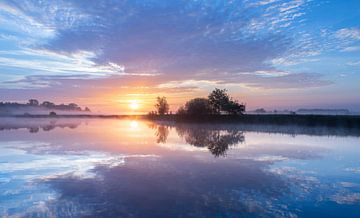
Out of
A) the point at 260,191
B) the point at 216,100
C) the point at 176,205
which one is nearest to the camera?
the point at 176,205

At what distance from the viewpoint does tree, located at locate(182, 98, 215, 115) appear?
82287 millimetres

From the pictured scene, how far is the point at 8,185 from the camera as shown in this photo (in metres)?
12.1

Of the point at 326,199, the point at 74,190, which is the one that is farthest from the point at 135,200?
the point at 326,199

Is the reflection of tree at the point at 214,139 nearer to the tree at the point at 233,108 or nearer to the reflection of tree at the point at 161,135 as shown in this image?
the reflection of tree at the point at 161,135

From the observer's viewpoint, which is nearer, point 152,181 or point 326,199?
point 326,199

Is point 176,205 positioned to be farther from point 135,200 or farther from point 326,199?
point 326,199

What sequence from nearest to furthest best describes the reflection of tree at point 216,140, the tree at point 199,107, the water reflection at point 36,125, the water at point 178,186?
the water at point 178,186
the reflection of tree at point 216,140
the water reflection at point 36,125
the tree at point 199,107

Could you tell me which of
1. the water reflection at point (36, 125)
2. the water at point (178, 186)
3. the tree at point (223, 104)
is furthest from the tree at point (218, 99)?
the water at point (178, 186)

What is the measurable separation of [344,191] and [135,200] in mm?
7861

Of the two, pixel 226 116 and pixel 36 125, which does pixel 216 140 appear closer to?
pixel 226 116

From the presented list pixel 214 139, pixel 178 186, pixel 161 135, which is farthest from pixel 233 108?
pixel 178 186

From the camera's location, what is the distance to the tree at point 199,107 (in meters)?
82.3

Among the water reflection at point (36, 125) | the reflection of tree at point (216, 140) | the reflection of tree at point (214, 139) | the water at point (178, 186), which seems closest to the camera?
the water at point (178, 186)

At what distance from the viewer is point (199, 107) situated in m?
82.5
